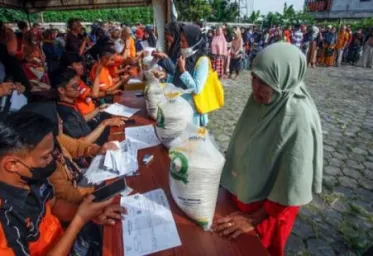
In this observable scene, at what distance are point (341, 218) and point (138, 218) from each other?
2.28 metres

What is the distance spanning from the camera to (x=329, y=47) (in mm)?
12242

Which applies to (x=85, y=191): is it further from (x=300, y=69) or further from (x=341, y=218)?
(x=341, y=218)

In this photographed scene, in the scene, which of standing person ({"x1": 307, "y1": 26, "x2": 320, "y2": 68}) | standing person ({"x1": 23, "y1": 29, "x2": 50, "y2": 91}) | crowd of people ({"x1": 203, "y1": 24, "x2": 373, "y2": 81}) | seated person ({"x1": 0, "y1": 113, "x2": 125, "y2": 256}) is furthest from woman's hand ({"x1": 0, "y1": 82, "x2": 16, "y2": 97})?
standing person ({"x1": 307, "y1": 26, "x2": 320, "y2": 68})

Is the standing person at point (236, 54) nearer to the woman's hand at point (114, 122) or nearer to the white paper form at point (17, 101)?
the white paper form at point (17, 101)

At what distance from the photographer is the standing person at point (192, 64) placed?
2.40 m

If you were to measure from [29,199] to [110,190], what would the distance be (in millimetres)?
386

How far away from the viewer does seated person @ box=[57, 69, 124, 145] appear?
2322 mm

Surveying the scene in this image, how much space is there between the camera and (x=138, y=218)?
1219 mm

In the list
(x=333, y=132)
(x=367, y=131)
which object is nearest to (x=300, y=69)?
(x=333, y=132)

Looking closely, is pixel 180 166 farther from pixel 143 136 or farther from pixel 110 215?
pixel 143 136

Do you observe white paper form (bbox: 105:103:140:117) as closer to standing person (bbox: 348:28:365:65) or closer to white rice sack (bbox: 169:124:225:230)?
white rice sack (bbox: 169:124:225:230)

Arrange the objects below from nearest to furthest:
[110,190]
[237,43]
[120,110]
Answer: [110,190] < [120,110] < [237,43]

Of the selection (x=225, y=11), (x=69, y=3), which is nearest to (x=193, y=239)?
(x=69, y=3)

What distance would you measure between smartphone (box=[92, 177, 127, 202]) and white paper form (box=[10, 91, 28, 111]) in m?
2.21
